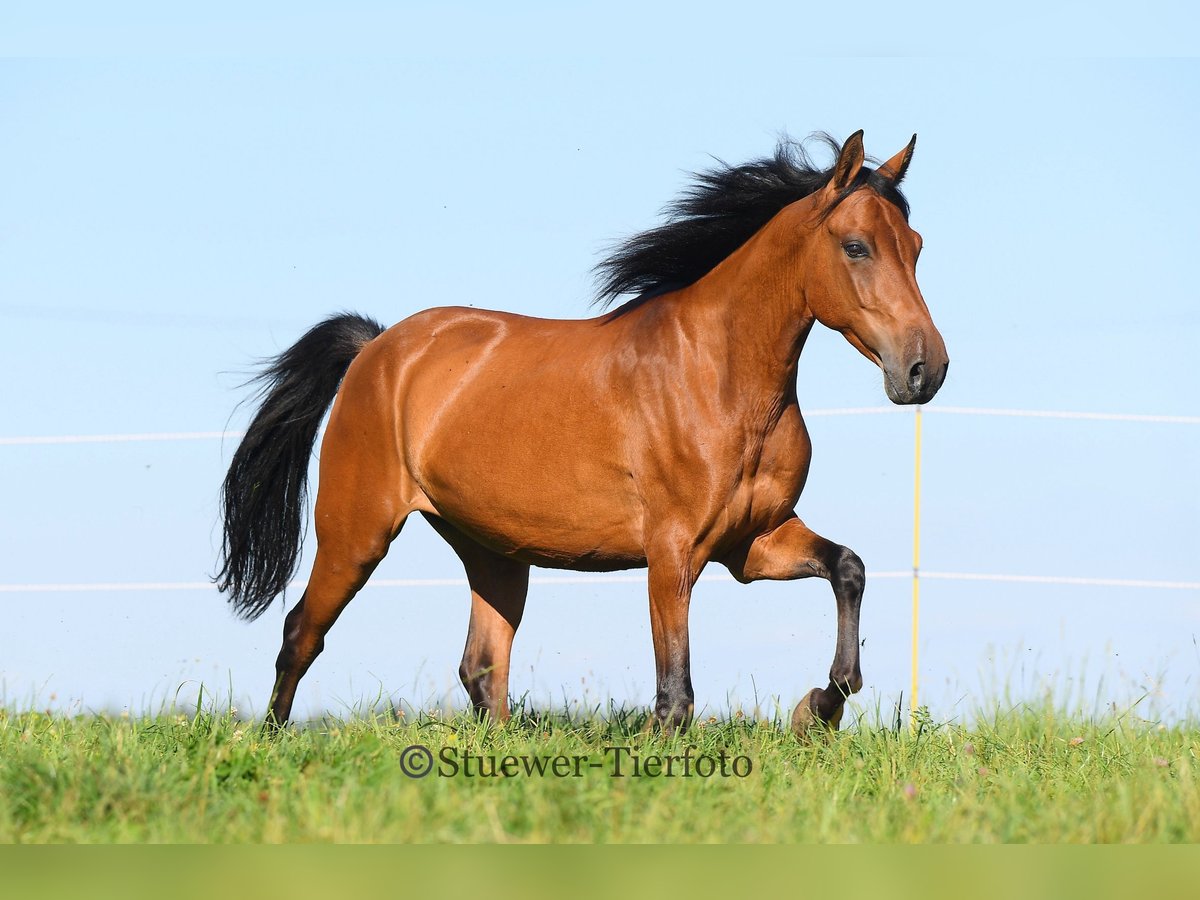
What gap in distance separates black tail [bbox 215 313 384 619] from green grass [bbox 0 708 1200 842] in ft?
6.14

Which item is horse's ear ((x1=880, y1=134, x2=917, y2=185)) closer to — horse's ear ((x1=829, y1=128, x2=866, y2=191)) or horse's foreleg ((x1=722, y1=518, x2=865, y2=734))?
horse's ear ((x1=829, y1=128, x2=866, y2=191))

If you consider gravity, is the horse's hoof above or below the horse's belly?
below

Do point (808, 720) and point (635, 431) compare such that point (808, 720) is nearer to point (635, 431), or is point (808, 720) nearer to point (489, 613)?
point (635, 431)

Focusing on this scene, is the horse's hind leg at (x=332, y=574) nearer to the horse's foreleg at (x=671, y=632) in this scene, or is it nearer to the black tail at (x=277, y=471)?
the black tail at (x=277, y=471)

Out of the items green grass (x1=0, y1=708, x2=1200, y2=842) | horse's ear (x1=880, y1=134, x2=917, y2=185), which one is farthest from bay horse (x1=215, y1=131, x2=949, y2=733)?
green grass (x1=0, y1=708, x2=1200, y2=842)

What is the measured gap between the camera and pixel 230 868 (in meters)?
2.84

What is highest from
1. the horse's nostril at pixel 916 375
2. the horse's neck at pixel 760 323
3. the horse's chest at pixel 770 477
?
the horse's neck at pixel 760 323

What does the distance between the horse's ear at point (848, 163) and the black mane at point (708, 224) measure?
0.49 m

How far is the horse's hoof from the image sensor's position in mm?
5320

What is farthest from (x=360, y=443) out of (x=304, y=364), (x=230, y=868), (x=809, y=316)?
(x=230, y=868)

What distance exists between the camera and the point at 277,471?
7289 mm

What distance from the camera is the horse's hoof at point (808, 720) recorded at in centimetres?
532

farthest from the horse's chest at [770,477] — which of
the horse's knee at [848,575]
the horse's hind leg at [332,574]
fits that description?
the horse's hind leg at [332,574]

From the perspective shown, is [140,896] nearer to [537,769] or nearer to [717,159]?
[537,769]
